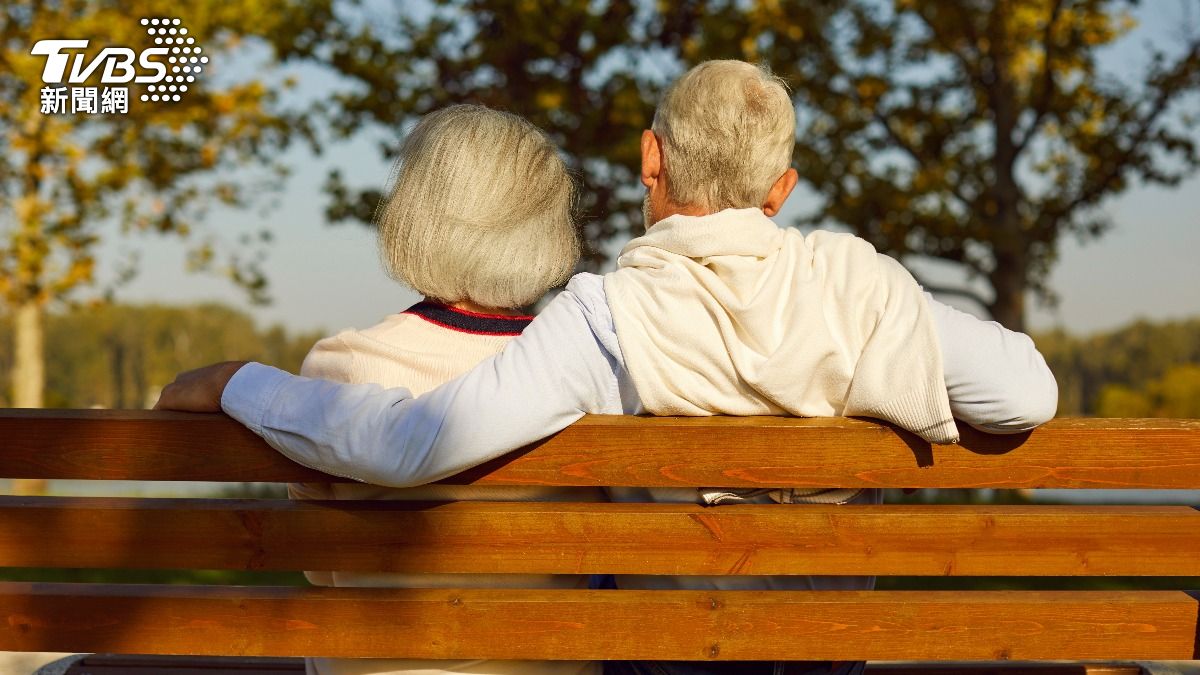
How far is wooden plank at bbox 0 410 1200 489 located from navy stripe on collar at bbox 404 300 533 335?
1.01 ft

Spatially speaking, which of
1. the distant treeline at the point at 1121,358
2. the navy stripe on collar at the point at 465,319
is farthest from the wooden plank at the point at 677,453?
the distant treeline at the point at 1121,358

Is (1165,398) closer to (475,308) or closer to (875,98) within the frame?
(875,98)

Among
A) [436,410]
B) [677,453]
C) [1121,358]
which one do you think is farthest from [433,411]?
[1121,358]

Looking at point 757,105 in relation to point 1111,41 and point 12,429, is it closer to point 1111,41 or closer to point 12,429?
point 12,429

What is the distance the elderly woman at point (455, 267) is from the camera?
2.25 metres

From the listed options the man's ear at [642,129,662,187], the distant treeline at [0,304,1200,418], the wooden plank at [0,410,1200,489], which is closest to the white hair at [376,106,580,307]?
the man's ear at [642,129,662,187]

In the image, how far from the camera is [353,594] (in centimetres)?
222

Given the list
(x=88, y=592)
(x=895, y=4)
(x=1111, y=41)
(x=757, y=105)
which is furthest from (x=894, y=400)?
(x=1111, y=41)

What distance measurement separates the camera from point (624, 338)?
209 cm

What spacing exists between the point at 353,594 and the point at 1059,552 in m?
1.30

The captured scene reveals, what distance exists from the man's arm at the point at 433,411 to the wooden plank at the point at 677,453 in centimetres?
6

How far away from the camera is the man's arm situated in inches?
80.0

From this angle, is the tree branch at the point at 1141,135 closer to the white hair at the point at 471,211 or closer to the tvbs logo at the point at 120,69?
the tvbs logo at the point at 120,69

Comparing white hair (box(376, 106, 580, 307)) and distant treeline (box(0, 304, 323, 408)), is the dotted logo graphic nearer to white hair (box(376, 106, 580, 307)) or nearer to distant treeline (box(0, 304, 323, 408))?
white hair (box(376, 106, 580, 307))
